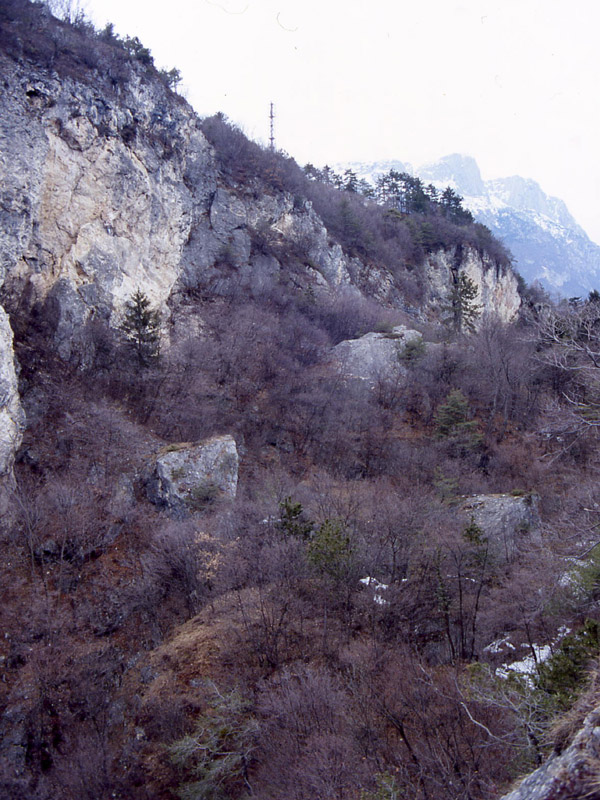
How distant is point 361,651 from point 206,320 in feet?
89.4

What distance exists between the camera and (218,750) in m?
10.8

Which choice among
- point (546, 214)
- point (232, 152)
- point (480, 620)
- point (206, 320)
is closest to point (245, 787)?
point (480, 620)

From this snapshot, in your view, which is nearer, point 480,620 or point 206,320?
point 480,620

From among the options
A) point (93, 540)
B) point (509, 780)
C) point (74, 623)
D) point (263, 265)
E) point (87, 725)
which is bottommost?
point (87, 725)

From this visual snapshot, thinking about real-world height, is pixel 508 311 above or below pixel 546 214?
below

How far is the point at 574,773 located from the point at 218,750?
9.18 meters

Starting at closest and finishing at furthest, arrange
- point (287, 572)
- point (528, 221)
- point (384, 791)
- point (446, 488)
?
point (384, 791), point (287, 572), point (446, 488), point (528, 221)

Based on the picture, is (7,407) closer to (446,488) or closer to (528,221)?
(446,488)

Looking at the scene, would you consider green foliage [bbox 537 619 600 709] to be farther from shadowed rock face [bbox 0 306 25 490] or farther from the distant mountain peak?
the distant mountain peak

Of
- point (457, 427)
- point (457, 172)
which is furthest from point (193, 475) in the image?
point (457, 172)

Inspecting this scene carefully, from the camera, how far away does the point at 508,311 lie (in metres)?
60.2

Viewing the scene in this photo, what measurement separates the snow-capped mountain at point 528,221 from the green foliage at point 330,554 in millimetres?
96477

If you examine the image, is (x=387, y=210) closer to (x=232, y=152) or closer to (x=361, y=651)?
(x=232, y=152)

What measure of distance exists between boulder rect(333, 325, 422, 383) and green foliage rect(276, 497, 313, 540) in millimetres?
17994
